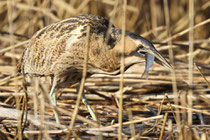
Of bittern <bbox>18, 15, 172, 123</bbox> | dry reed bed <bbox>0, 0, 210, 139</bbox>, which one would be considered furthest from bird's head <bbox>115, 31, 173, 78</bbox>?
dry reed bed <bbox>0, 0, 210, 139</bbox>

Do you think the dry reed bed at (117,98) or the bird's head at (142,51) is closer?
the dry reed bed at (117,98)

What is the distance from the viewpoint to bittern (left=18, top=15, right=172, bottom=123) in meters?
2.25

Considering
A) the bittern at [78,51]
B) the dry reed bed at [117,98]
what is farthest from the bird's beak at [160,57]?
the dry reed bed at [117,98]

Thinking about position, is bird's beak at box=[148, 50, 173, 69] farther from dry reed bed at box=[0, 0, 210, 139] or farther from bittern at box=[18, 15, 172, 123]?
dry reed bed at box=[0, 0, 210, 139]

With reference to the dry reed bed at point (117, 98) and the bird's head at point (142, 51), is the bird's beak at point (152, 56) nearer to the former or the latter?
the bird's head at point (142, 51)

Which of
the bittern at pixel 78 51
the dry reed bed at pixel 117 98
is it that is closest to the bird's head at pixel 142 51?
the bittern at pixel 78 51

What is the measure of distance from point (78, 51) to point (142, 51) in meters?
0.43

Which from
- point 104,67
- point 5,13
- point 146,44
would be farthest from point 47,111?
point 5,13

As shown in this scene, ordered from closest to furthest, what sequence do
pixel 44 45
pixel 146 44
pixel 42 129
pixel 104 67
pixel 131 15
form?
pixel 42 129 → pixel 146 44 → pixel 104 67 → pixel 44 45 → pixel 131 15

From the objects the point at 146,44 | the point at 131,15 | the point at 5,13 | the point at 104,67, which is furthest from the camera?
the point at 131,15

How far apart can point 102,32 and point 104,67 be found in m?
0.23

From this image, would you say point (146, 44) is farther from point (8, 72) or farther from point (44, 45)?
point (8, 72)

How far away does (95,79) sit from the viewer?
336 cm

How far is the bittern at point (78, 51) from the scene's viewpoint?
2248 millimetres
